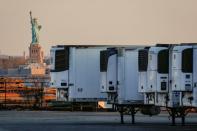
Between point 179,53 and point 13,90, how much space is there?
278 feet

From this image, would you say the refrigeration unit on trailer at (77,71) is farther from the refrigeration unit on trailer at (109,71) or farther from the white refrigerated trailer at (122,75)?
the white refrigerated trailer at (122,75)

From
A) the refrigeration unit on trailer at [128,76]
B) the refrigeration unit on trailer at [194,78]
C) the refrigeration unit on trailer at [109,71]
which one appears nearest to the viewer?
the refrigeration unit on trailer at [194,78]

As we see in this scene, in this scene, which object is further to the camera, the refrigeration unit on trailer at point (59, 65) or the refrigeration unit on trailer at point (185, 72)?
the refrigeration unit on trailer at point (59, 65)

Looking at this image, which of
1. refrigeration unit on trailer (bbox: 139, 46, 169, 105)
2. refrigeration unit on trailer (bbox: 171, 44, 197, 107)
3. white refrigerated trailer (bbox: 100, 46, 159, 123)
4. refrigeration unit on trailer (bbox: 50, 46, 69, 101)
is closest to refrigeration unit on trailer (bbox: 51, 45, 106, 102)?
refrigeration unit on trailer (bbox: 50, 46, 69, 101)

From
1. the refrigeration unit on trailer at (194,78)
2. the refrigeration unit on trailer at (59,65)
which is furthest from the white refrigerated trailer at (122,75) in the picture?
the refrigeration unit on trailer at (194,78)

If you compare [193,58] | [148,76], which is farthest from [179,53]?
[148,76]

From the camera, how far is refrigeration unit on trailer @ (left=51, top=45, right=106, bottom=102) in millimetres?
52594

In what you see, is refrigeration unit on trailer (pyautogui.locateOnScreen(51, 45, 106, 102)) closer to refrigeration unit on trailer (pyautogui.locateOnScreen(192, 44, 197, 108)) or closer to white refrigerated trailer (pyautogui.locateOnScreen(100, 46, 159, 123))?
white refrigerated trailer (pyautogui.locateOnScreen(100, 46, 159, 123))

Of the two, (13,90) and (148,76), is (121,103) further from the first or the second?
(13,90)

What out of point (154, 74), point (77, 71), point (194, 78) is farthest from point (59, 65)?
point (194, 78)

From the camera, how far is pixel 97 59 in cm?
5272

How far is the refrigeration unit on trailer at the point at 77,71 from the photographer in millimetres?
52594

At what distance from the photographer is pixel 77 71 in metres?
53.0

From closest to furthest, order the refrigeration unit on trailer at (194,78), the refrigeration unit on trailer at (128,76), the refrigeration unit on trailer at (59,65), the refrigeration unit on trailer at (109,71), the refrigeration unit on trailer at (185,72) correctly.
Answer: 1. the refrigeration unit on trailer at (194,78)
2. the refrigeration unit on trailer at (185,72)
3. the refrigeration unit on trailer at (128,76)
4. the refrigeration unit on trailer at (109,71)
5. the refrigeration unit on trailer at (59,65)
